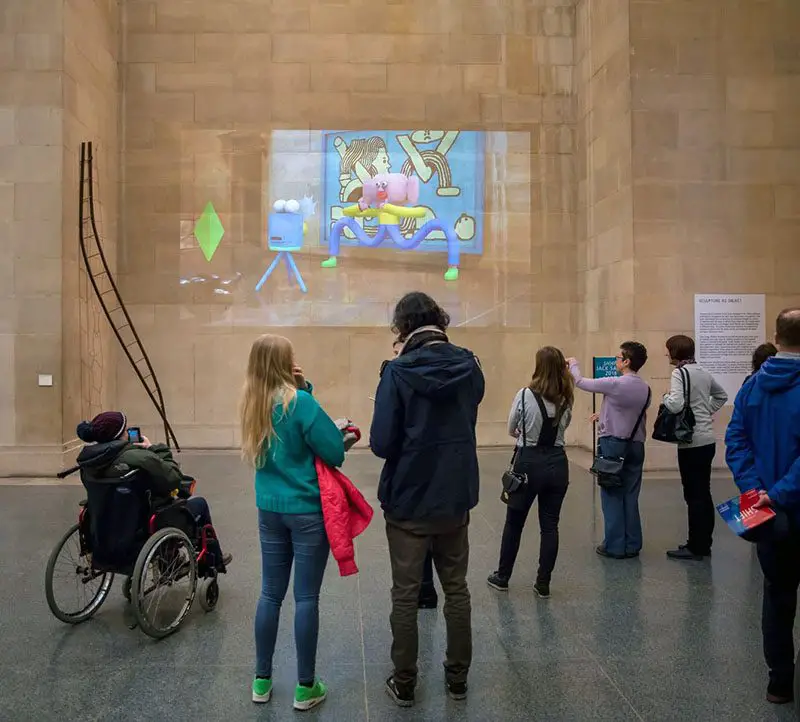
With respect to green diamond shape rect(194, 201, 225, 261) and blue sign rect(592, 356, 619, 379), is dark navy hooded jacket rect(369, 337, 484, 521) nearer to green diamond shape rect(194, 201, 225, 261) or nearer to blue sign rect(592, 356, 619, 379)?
blue sign rect(592, 356, 619, 379)

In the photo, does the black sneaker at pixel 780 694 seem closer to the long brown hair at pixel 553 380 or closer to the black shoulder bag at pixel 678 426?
the long brown hair at pixel 553 380

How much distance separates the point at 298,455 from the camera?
3070mm

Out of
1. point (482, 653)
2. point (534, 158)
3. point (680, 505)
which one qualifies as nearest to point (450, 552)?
point (482, 653)

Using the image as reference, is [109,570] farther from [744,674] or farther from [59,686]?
[744,674]

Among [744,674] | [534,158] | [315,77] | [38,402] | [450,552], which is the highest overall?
[315,77]

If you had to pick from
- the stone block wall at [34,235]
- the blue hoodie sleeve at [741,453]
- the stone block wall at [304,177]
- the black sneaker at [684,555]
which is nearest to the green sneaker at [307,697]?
the blue hoodie sleeve at [741,453]

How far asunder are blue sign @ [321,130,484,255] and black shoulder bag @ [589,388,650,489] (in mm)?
6244

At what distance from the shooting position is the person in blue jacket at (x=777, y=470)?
2922 mm

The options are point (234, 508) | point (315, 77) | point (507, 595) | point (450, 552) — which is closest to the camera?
point (450, 552)

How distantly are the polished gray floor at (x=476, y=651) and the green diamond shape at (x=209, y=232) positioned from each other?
629 centimetres

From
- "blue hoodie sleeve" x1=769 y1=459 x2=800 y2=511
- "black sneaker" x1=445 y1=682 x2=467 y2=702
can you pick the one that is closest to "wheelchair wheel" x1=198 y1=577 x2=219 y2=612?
"black sneaker" x1=445 y1=682 x2=467 y2=702

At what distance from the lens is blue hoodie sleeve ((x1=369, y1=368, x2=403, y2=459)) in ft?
9.85

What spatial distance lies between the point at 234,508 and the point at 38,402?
11.5 ft

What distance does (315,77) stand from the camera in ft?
36.5
